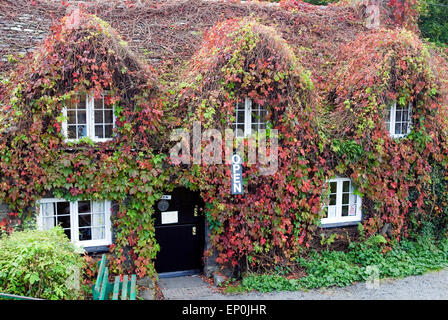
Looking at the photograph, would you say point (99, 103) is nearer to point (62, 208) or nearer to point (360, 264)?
point (62, 208)

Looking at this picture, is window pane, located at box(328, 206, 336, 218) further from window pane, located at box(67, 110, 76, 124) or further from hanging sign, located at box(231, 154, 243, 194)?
window pane, located at box(67, 110, 76, 124)

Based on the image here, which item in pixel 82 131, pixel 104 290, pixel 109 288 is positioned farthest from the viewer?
pixel 82 131

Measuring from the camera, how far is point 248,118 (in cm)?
1005

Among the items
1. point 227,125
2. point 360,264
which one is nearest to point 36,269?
point 227,125

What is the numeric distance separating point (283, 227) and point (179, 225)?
8.53ft

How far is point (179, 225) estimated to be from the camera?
A: 10.5 meters

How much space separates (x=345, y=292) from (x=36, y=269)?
661cm

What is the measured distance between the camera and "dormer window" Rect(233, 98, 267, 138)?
1002cm

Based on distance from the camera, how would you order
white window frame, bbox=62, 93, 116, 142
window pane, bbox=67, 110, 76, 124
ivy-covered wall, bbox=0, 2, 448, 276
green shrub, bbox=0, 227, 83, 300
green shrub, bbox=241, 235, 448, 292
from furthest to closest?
1. green shrub, bbox=241, 235, 448, 292
2. window pane, bbox=67, 110, 76, 124
3. white window frame, bbox=62, 93, 116, 142
4. ivy-covered wall, bbox=0, 2, 448, 276
5. green shrub, bbox=0, 227, 83, 300

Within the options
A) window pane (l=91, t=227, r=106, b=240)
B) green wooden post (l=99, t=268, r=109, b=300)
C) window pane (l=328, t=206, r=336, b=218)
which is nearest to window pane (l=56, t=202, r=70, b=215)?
window pane (l=91, t=227, r=106, b=240)

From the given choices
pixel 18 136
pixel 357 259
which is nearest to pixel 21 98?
pixel 18 136

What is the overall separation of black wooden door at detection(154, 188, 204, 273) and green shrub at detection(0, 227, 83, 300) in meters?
3.09

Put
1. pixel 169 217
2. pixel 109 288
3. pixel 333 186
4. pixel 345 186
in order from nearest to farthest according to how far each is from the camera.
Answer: pixel 109 288 → pixel 169 217 → pixel 333 186 → pixel 345 186

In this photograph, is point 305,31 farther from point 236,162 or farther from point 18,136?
point 18,136
